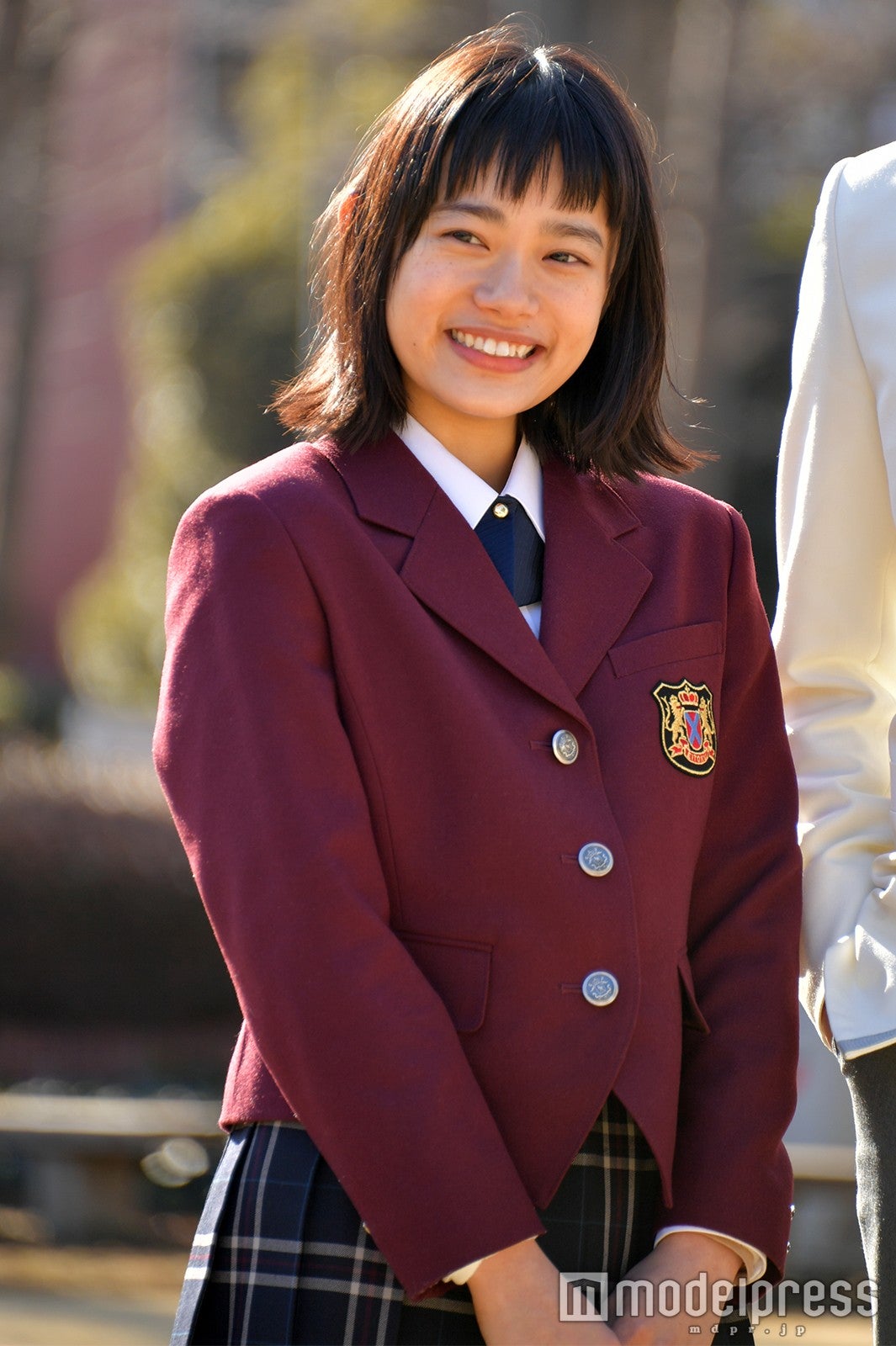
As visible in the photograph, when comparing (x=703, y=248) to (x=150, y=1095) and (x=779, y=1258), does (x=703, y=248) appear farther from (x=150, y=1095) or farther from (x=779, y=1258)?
(x=779, y=1258)

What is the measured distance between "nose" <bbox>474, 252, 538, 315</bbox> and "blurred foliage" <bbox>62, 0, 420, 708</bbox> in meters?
9.40

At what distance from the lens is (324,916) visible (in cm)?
169

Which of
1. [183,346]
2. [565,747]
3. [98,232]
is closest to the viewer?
[565,747]

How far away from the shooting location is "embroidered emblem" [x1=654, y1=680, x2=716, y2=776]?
1903 mm

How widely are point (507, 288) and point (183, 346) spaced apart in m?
11.0

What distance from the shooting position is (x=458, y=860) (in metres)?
1.77

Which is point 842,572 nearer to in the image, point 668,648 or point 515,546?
point 668,648

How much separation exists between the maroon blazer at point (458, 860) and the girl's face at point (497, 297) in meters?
0.12

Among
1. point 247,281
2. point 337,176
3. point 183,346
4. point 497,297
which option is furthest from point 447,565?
point 183,346

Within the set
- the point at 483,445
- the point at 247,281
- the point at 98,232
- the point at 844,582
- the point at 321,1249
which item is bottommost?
the point at 321,1249

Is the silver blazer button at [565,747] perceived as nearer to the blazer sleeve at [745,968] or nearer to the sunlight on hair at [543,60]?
the blazer sleeve at [745,968]

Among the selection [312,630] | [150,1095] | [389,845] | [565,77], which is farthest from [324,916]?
[150,1095]

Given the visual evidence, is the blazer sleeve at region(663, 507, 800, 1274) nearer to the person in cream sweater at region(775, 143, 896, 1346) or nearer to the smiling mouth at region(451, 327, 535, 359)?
the person in cream sweater at region(775, 143, 896, 1346)

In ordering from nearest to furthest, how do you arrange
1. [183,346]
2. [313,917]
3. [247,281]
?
[313,917] < [247,281] < [183,346]
